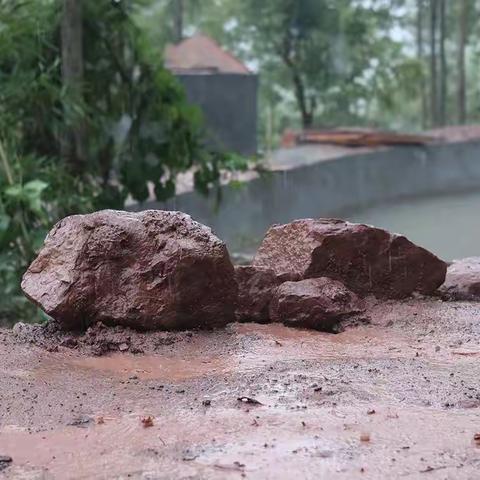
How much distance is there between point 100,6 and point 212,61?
361 inches

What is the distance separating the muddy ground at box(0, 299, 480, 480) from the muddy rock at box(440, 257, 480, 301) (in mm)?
640

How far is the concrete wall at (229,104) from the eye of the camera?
15305 mm

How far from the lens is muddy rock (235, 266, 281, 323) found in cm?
344

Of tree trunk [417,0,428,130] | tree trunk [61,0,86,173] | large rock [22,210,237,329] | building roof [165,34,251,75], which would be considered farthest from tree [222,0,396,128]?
large rock [22,210,237,329]

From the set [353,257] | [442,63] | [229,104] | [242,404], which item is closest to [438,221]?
[229,104]

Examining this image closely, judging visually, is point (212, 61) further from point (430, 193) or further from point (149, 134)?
point (149, 134)

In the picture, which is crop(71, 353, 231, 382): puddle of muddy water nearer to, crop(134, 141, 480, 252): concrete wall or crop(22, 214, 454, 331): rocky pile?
crop(22, 214, 454, 331): rocky pile

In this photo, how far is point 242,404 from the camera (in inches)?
88.7

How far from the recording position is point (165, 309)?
3043mm

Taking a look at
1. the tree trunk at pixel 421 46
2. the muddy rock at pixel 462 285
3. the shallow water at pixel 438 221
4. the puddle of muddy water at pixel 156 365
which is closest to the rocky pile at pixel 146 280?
the puddle of muddy water at pixel 156 365

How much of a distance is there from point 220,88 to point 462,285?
12010 millimetres

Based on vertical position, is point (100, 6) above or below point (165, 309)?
above

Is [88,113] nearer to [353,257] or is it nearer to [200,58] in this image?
[353,257]

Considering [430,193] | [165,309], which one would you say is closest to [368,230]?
[165,309]
